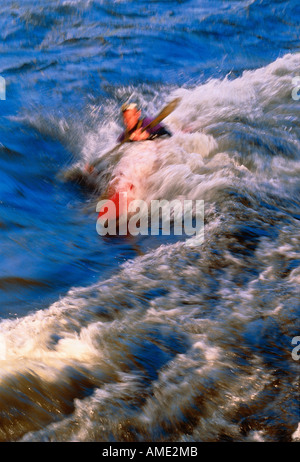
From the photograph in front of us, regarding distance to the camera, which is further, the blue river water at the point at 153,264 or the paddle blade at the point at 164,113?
the paddle blade at the point at 164,113

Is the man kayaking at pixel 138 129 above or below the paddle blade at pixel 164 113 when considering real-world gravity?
below

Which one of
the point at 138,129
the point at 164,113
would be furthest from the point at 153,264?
the point at 164,113

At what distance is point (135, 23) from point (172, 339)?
6.32 m

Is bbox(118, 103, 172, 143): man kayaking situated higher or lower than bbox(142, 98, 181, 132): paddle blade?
lower

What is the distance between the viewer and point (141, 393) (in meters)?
1.91

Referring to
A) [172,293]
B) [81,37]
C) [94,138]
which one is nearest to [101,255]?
[172,293]

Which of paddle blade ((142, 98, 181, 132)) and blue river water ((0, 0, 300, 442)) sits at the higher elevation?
paddle blade ((142, 98, 181, 132))

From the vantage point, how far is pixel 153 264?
278 cm

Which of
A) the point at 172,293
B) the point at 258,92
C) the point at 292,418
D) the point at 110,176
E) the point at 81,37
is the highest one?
the point at 81,37

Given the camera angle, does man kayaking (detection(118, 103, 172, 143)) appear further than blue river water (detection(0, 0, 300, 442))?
Yes

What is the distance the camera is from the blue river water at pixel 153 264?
6.05 feet

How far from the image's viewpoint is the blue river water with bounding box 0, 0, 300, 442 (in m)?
1.84

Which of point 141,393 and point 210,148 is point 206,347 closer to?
Result: point 141,393

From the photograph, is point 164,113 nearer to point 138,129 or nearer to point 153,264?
point 138,129
